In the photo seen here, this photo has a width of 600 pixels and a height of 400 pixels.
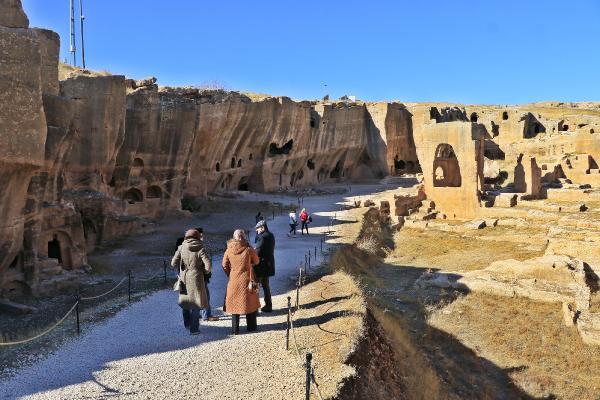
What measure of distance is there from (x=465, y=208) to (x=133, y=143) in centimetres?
1755

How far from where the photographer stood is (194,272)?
27.5ft

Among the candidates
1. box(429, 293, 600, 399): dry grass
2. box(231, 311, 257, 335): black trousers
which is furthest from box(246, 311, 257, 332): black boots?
box(429, 293, 600, 399): dry grass

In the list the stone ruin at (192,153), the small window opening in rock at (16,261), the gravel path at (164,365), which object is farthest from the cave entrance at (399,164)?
the gravel path at (164,365)

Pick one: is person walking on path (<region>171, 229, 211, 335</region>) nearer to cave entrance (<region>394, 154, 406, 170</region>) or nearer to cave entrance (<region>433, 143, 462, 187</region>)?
cave entrance (<region>433, 143, 462, 187</region>)

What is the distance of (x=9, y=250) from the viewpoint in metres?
12.4

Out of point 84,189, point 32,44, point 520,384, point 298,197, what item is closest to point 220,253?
point 84,189

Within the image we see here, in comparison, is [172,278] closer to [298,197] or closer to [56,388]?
[56,388]

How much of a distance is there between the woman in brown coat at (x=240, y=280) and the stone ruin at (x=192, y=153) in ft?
18.9

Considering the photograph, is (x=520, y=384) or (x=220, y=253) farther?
(x=220, y=253)

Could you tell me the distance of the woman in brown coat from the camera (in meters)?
8.23

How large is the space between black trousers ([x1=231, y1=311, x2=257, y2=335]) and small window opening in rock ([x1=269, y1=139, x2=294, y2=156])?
30.2 meters

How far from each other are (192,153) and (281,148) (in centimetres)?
1157

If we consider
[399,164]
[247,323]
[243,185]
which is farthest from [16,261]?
[399,164]

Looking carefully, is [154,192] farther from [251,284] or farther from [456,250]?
[251,284]
